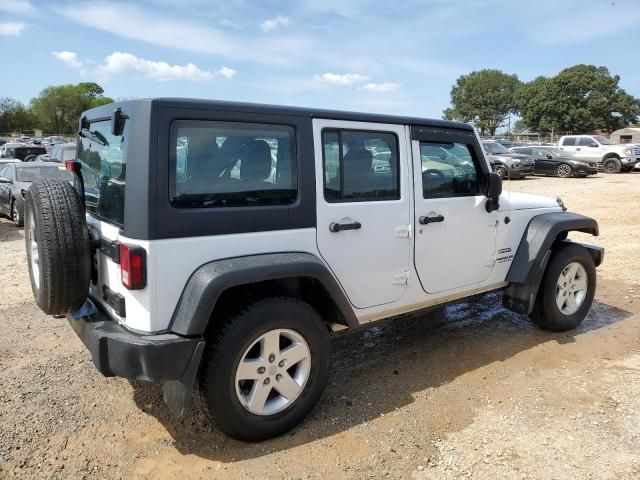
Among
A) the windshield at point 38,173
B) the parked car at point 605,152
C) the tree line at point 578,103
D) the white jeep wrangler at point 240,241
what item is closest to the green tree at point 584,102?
the tree line at point 578,103

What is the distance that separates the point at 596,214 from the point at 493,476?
1076 cm

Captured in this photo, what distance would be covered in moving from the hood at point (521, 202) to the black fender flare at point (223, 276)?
6.70ft

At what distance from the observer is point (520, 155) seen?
2172 centimetres

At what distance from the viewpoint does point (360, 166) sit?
10.9ft

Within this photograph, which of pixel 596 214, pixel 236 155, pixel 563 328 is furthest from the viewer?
pixel 596 214

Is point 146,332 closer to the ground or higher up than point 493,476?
higher up

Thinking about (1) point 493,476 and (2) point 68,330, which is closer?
(1) point 493,476

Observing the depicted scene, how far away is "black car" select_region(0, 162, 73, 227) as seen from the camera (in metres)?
10.2

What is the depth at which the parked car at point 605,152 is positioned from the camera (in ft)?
77.1

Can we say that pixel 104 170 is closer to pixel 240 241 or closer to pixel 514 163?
pixel 240 241

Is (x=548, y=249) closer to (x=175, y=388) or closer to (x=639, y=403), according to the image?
(x=639, y=403)

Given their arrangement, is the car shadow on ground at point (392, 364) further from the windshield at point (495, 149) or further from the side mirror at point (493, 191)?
the windshield at point (495, 149)

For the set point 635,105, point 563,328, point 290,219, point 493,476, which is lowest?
point 493,476

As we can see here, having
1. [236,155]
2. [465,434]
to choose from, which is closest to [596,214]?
[465,434]
